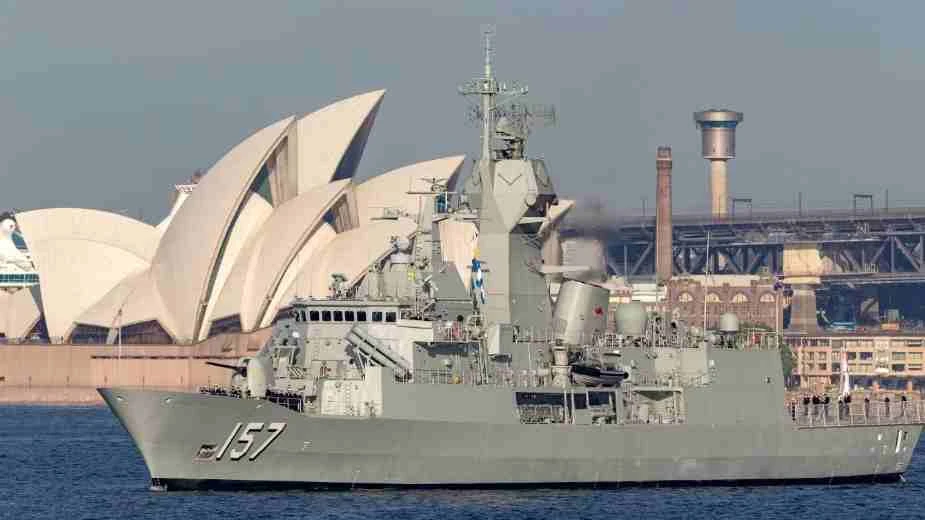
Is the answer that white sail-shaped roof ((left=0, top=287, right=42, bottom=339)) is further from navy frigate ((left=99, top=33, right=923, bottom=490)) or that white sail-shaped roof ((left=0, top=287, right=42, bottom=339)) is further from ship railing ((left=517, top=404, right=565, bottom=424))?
ship railing ((left=517, top=404, right=565, bottom=424))

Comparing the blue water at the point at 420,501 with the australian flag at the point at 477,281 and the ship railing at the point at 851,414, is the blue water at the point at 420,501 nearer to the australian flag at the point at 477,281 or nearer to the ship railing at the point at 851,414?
the ship railing at the point at 851,414

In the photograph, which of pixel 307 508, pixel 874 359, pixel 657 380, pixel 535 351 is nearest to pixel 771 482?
pixel 657 380

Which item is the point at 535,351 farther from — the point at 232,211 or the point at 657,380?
the point at 232,211

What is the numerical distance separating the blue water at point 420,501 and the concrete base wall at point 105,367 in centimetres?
4342

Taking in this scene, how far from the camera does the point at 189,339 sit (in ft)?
314

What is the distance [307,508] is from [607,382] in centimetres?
905

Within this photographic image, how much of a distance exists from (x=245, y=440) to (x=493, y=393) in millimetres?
5669

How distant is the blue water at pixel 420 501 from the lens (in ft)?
120

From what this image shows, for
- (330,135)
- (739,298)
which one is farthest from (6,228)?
(739,298)

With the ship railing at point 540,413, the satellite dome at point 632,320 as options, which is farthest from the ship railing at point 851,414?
the ship railing at point 540,413

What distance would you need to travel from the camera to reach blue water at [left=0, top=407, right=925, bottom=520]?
3656 centimetres

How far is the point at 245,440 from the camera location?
37.8m

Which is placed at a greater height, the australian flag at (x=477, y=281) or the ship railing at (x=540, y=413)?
the australian flag at (x=477, y=281)

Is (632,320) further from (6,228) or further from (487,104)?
(6,228)
